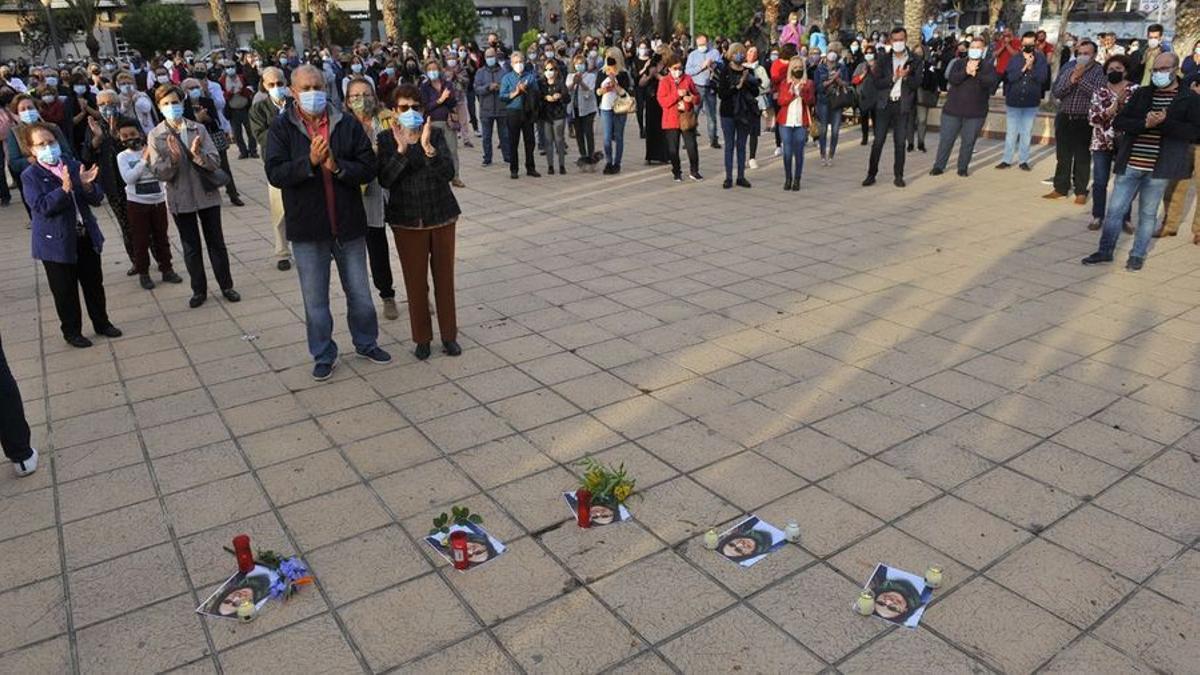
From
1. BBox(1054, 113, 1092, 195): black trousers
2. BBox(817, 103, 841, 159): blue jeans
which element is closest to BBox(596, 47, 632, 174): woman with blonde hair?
BBox(817, 103, 841, 159): blue jeans

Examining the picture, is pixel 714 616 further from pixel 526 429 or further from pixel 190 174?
pixel 190 174

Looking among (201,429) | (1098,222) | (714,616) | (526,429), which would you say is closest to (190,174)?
(201,429)

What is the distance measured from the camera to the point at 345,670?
3.05 meters

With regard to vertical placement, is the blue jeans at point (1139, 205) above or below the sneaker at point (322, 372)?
above

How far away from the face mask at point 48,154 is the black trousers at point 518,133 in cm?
721

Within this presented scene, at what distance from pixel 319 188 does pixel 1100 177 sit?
7.64 meters

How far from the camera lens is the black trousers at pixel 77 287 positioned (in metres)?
6.23

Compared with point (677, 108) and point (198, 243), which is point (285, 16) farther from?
point (198, 243)

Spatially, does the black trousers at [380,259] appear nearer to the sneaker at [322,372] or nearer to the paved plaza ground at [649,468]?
the paved plaza ground at [649,468]

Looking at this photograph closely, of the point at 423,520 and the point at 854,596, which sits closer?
the point at 854,596

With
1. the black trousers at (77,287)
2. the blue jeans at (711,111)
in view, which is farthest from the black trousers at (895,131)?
the black trousers at (77,287)

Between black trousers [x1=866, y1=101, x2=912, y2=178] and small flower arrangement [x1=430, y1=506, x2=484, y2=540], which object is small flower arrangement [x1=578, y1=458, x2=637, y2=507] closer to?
small flower arrangement [x1=430, y1=506, x2=484, y2=540]

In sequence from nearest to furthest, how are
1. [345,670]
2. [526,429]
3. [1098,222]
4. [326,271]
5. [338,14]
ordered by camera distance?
[345,670], [526,429], [326,271], [1098,222], [338,14]

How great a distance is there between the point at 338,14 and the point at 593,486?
4397 centimetres
